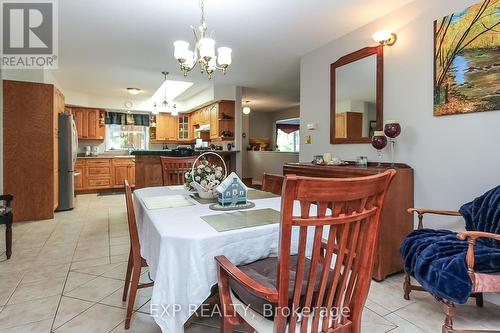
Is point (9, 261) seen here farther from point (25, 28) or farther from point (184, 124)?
point (184, 124)

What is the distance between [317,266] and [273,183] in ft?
4.85

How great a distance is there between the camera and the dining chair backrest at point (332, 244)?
31.2 inches

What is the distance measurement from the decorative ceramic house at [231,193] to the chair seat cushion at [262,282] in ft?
1.51

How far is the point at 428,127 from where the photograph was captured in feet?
7.67

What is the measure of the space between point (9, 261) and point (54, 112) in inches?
96.4

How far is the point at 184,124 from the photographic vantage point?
802 centimetres

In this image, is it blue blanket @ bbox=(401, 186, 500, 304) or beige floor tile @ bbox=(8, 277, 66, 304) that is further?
beige floor tile @ bbox=(8, 277, 66, 304)

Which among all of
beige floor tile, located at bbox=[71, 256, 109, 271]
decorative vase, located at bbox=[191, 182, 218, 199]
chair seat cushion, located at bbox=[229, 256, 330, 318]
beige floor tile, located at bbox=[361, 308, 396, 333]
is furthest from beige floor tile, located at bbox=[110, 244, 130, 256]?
beige floor tile, located at bbox=[361, 308, 396, 333]

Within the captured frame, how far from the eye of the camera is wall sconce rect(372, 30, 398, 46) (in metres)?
2.60

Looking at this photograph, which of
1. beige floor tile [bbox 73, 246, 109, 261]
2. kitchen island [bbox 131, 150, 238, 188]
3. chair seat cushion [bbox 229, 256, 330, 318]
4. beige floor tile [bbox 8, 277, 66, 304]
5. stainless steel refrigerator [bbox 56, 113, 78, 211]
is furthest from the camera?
stainless steel refrigerator [bbox 56, 113, 78, 211]

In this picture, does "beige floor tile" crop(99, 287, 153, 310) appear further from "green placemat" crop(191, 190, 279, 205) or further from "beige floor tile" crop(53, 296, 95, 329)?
"green placemat" crop(191, 190, 279, 205)

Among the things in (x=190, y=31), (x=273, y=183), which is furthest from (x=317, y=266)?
(x=190, y=31)

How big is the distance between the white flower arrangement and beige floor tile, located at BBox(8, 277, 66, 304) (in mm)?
1288

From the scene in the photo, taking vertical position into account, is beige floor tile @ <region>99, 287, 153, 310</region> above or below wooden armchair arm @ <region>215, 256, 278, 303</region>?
below
